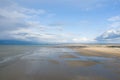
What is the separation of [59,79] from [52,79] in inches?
18.6

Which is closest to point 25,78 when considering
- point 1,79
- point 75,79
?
point 1,79

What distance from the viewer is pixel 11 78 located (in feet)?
27.0

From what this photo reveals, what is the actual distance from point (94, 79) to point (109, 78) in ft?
3.86

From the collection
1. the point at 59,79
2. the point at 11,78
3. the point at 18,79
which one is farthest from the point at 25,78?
the point at 59,79

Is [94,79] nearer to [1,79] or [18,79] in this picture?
[18,79]

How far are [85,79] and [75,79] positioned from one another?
0.67 metres

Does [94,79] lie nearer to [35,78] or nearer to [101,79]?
[101,79]

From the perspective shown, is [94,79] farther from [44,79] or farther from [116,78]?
[44,79]

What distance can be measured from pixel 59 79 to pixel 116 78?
3982mm

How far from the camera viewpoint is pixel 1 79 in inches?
317

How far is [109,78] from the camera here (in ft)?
27.7

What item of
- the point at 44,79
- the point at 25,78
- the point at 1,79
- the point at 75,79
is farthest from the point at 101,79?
the point at 1,79

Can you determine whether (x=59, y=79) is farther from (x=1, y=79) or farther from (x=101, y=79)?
(x=1, y=79)

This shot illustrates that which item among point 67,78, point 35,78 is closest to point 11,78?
point 35,78
